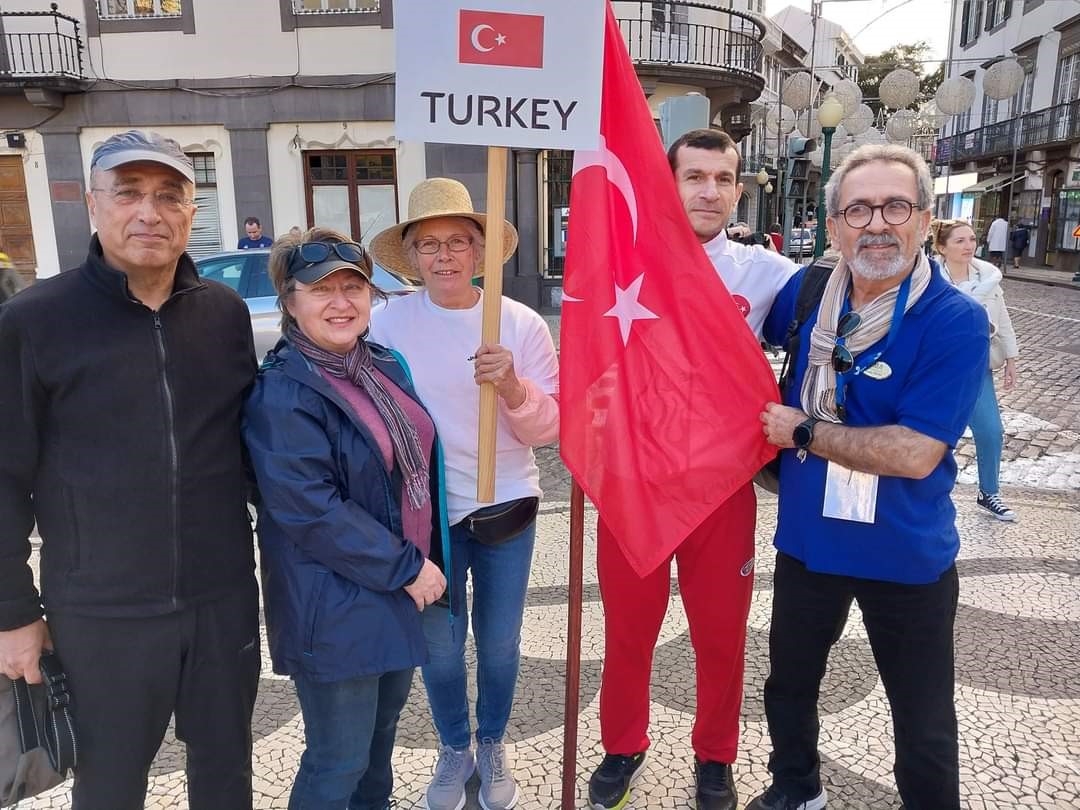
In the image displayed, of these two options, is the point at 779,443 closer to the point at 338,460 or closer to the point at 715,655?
the point at 715,655

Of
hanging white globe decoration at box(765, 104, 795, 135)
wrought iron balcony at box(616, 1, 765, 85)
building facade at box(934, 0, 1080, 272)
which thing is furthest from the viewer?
building facade at box(934, 0, 1080, 272)

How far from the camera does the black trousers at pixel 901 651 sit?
217 cm

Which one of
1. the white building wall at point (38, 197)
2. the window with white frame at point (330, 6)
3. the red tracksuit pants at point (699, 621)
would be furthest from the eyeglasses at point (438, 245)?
the white building wall at point (38, 197)

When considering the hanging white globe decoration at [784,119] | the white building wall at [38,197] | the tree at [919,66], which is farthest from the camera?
the tree at [919,66]

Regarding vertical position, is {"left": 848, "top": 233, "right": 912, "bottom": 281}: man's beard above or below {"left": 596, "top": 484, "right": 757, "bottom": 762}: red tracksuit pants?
above

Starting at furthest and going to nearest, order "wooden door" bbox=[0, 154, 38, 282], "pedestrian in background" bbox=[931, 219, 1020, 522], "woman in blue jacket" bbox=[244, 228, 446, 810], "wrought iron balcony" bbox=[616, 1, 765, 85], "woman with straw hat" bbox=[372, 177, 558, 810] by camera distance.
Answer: "wrought iron balcony" bbox=[616, 1, 765, 85]
"wooden door" bbox=[0, 154, 38, 282]
"pedestrian in background" bbox=[931, 219, 1020, 522]
"woman with straw hat" bbox=[372, 177, 558, 810]
"woman in blue jacket" bbox=[244, 228, 446, 810]

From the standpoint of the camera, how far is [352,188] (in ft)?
49.7

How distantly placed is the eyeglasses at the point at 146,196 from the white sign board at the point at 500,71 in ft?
1.88

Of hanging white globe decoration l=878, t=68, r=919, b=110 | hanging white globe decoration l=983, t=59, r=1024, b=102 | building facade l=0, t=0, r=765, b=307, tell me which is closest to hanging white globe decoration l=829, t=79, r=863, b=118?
hanging white globe decoration l=878, t=68, r=919, b=110

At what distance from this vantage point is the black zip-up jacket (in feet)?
5.82

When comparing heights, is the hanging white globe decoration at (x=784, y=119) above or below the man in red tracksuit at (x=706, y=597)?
above

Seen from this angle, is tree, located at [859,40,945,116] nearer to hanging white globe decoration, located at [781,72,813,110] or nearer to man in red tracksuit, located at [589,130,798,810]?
hanging white globe decoration, located at [781,72,813,110]

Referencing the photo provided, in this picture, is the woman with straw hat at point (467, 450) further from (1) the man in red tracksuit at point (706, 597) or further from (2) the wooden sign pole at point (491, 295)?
(1) the man in red tracksuit at point (706, 597)

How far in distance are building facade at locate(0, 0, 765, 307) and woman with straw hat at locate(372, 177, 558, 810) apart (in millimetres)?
12402
